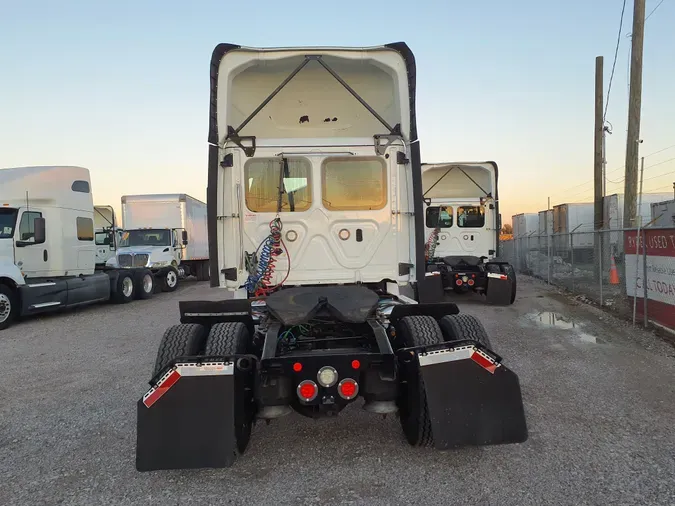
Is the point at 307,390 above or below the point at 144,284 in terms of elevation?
above

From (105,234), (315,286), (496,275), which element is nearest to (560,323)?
(496,275)

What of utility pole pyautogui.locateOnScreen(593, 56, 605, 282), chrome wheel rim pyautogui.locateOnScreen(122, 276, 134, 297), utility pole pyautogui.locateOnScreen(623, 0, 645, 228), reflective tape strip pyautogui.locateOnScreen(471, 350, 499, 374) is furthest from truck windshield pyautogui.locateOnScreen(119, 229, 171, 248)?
reflective tape strip pyautogui.locateOnScreen(471, 350, 499, 374)

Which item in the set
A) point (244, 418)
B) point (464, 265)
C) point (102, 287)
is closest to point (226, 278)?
point (244, 418)

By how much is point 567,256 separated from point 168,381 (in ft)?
53.2

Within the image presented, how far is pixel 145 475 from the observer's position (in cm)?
362

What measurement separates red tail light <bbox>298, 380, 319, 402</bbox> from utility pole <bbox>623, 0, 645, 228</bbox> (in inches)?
401

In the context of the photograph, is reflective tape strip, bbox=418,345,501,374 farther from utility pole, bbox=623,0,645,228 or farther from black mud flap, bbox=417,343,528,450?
utility pole, bbox=623,0,645,228

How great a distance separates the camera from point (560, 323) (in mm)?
9492

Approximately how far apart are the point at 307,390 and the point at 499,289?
9.61 m

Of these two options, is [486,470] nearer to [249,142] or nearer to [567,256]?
[249,142]

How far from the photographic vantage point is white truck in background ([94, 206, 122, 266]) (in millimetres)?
17469

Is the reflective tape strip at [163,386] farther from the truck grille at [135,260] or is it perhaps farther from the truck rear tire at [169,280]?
the truck rear tire at [169,280]

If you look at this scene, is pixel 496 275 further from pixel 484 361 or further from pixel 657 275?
pixel 484 361

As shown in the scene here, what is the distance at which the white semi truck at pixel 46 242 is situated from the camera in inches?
434
